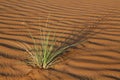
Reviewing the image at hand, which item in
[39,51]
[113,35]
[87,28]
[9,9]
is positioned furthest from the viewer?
[9,9]

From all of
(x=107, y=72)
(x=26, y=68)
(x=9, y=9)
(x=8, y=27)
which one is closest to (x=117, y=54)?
(x=107, y=72)

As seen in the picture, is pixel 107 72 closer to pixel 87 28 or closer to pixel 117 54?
pixel 117 54

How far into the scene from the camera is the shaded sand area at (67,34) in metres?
2.49

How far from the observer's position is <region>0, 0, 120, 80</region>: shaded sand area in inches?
98.2

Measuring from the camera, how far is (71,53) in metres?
2.89

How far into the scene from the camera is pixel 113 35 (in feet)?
11.6

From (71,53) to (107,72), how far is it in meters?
0.50

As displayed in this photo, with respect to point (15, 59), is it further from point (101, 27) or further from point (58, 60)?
point (101, 27)

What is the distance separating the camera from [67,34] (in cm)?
347

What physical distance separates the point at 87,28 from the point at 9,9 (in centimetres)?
153

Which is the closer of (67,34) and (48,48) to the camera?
(48,48)

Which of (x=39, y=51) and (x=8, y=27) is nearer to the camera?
Answer: (x=39, y=51)

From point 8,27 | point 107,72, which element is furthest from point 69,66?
point 8,27

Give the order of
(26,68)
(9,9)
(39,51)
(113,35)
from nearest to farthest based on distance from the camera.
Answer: (26,68) < (39,51) < (113,35) < (9,9)
